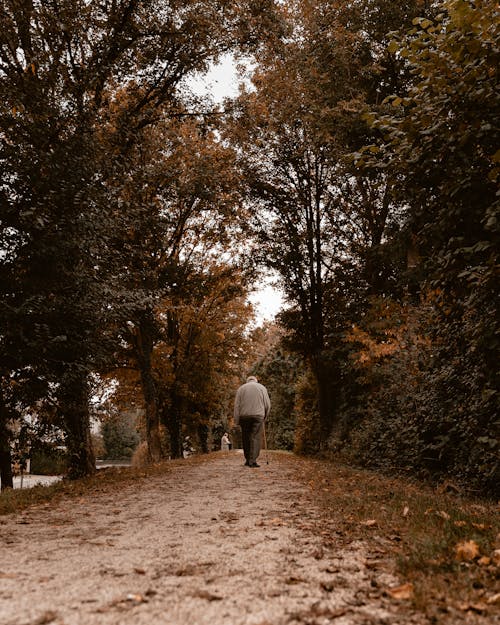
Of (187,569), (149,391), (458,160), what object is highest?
(458,160)

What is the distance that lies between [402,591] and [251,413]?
338 inches

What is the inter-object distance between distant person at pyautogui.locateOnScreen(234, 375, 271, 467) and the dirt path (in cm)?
511

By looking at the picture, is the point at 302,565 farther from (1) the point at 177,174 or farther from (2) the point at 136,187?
(1) the point at 177,174

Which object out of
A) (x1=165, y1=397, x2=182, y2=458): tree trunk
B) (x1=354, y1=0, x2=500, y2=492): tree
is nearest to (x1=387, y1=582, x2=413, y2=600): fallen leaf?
(x1=354, y1=0, x2=500, y2=492): tree

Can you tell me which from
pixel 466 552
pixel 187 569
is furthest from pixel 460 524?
pixel 187 569

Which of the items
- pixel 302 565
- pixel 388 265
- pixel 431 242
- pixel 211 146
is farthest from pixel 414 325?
pixel 211 146

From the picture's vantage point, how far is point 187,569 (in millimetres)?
3383

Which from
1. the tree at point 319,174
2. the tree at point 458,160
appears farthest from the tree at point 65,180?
the tree at point 458,160

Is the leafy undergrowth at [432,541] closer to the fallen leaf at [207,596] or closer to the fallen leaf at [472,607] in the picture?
the fallen leaf at [472,607]

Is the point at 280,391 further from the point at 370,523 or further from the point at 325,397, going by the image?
the point at 370,523

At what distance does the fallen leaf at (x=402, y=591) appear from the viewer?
2723mm

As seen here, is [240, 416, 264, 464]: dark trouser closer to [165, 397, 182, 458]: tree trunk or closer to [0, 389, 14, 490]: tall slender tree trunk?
[0, 389, 14, 490]: tall slender tree trunk

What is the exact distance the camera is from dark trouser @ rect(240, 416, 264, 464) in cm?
1140

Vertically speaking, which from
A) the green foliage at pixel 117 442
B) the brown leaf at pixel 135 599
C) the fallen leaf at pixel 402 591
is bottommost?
the green foliage at pixel 117 442
